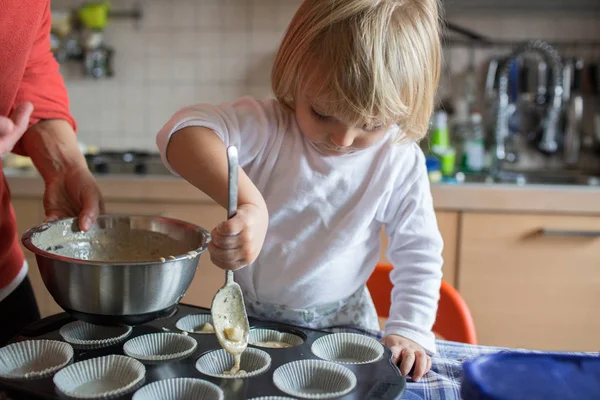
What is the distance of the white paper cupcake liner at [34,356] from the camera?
69 cm

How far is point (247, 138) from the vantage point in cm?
96

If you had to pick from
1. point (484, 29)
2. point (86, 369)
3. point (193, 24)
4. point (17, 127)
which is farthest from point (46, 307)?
point (484, 29)

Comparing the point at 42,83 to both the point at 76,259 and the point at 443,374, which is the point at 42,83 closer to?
the point at 76,259

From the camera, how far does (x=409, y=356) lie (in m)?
0.82

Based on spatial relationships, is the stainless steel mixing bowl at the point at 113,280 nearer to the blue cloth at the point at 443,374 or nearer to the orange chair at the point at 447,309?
the blue cloth at the point at 443,374

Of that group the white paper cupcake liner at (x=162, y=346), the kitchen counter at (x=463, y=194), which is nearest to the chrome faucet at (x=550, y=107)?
the kitchen counter at (x=463, y=194)

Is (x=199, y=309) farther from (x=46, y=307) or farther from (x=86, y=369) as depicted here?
(x=46, y=307)

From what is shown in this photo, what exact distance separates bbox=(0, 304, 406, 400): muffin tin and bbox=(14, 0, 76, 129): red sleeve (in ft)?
1.23

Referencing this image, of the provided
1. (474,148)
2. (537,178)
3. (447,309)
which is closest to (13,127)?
(447,309)

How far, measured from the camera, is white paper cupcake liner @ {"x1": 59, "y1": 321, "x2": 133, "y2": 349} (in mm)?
752

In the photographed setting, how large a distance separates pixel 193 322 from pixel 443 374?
34cm

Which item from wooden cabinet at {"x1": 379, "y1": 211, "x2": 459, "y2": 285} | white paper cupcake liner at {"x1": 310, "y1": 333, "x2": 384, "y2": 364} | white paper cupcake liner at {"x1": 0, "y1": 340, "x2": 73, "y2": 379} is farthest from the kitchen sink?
white paper cupcake liner at {"x1": 0, "y1": 340, "x2": 73, "y2": 379}

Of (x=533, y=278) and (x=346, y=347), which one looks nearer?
(x=346, y=347)

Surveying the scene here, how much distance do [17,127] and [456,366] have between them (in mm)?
682
